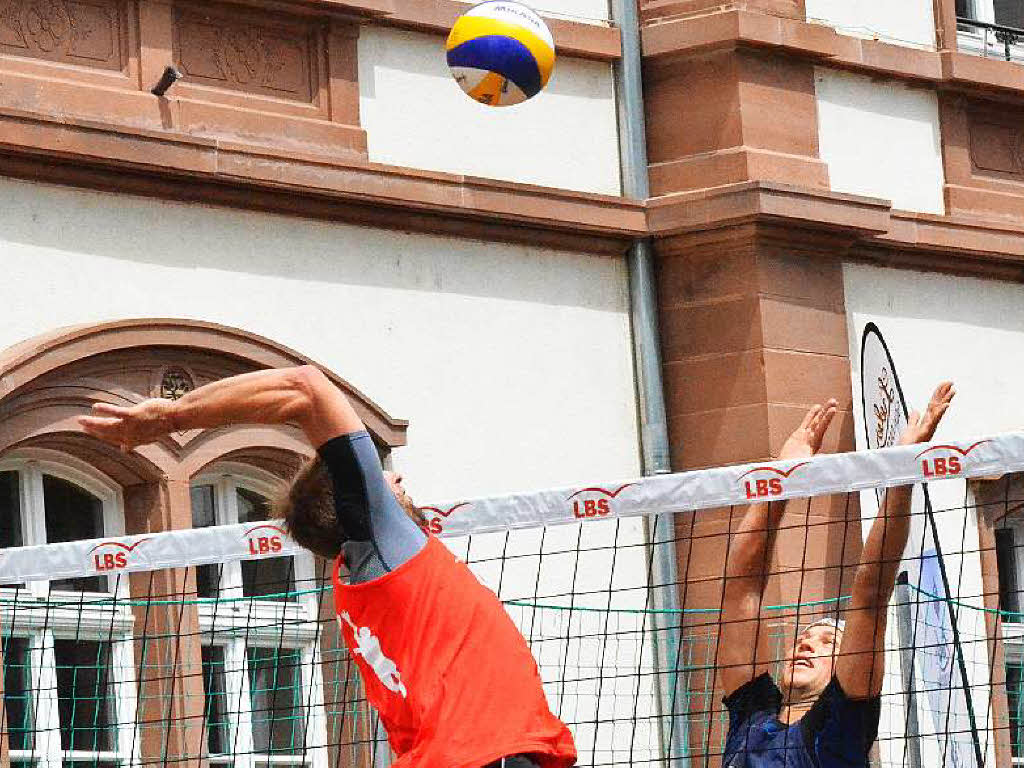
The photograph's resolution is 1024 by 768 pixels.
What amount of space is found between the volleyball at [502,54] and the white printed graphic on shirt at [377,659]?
5.21 meters

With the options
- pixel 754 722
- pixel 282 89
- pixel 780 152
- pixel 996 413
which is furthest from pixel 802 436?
pixel 996 413

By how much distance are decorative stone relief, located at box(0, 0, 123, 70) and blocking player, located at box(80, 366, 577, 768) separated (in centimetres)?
581

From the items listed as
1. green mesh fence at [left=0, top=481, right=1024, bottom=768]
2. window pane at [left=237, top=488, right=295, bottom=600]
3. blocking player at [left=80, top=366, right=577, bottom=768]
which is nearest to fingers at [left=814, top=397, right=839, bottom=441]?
green mesh fence at [left=0, top=481, right=1024, bottom=768]

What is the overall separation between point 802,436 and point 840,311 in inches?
227

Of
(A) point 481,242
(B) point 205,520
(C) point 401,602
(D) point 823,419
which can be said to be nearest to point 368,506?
(C) point 401,602

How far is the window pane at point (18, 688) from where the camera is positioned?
1053cm

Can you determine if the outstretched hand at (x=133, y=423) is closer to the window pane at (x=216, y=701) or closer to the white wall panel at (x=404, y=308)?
the white wall panel at (x=404, y=308)

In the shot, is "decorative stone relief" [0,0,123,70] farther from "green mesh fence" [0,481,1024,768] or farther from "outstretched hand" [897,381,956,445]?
"outstretched hand" [897,381,956,445]

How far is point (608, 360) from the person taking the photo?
42.5 feet

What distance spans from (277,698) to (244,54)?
2.89m

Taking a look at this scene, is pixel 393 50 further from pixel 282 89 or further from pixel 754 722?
pixel 754 722

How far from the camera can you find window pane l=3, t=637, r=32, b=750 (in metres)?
10.5

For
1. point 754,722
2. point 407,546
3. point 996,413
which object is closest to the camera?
point 407,546

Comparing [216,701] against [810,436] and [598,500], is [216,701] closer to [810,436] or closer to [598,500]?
[598,500]
